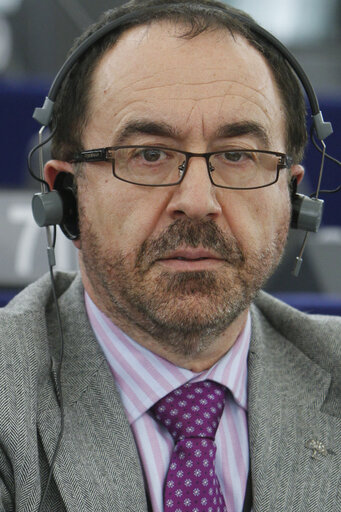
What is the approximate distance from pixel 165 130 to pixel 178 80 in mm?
80

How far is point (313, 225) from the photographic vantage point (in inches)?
49.6

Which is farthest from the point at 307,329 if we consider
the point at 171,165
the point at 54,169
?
the point at 54,169

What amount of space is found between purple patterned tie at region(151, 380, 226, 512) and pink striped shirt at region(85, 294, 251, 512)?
0.6 inches

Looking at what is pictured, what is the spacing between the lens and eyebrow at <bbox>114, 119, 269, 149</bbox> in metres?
1.10

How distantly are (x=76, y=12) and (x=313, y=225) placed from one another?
236 centimetres

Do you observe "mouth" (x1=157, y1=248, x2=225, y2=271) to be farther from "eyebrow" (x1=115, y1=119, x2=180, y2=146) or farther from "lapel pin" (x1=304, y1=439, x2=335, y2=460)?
"lapel pin" (x1=304, y1=439, x2=335, y2=460)

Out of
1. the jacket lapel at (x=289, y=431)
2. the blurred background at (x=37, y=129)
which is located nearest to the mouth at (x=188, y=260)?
the jacket lapel at (x=289, y=431)

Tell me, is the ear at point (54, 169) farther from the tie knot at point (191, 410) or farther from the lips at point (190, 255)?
the tie knot at point (191, 410)

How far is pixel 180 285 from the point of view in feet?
3.53

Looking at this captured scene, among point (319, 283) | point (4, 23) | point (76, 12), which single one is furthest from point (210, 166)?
point (4, 23)

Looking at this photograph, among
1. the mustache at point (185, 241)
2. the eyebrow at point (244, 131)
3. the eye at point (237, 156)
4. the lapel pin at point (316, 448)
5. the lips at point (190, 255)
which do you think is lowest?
the lapel pin at point (316, 448)

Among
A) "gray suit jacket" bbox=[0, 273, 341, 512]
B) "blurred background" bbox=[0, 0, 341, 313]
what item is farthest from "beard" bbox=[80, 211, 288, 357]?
"blurred background" bbox=[0, 0, 341, 313]

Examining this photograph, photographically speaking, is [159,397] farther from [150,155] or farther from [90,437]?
[150,155]

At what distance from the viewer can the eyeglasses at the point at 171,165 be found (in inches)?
43.6
